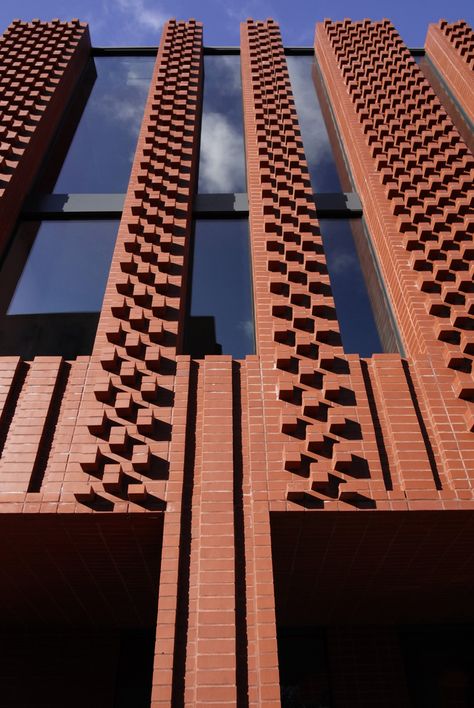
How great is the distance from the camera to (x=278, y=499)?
512 cm

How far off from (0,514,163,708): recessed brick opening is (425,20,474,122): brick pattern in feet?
40.4

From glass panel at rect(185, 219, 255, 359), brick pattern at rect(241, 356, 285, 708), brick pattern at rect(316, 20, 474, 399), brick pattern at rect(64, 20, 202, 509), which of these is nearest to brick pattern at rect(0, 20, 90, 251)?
brick pattern at rect(64, 20, 202, 509)

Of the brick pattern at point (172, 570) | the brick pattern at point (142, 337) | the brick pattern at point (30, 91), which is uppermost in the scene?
the brick pattern at point (30, 91)

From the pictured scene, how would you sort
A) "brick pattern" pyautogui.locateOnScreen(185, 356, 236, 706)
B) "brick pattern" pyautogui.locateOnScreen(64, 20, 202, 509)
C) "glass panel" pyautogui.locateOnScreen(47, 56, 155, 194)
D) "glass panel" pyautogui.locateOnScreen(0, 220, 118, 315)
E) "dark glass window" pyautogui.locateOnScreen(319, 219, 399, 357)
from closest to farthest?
"brick pattern" pyautogui.locateOnScreen(185, 356, 236, 706)
"brick pattern" pyautogui.locateOnScreen(64, 20, 202, 509)
"dark glass window" pyautogui.locateOnScreen(319, 219, 399, 357)
"glass panel" pyautogui.locateOnScreen(0, 220, 118, 315)
"glass panel" pyautogui.locateOnScreen(47, 56, 155, 194)

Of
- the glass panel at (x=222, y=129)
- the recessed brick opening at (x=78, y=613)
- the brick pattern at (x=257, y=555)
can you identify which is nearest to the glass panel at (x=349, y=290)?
the glass panel at (x=222, y=129)

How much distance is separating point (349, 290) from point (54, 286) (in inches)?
199

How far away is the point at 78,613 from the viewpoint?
6.95 metres

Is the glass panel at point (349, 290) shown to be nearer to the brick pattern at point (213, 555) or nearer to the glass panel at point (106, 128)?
the brick pattern at point (213, 555)

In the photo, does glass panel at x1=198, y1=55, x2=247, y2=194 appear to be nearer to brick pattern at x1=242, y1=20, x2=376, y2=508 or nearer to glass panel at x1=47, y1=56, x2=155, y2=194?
brick pattern at x1=242, y1=20, x2=376, y2=508

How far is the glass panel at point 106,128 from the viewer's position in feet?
35.6

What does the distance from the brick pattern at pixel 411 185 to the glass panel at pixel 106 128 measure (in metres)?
5.02

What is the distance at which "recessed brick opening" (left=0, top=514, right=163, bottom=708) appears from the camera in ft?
17.7

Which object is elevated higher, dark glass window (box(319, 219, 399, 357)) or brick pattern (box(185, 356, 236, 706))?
dark glass window (box(319, 219, 399, 357))

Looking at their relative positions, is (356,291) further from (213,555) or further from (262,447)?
(213,555)
